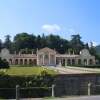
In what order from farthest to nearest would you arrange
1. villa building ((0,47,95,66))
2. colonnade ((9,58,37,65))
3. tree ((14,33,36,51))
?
tree ((14,33,36,51)), colonnade ((9,58,37,65)), villa building ((0,47,95,66))

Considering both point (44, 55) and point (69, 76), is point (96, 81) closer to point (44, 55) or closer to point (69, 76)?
point (69, 76)

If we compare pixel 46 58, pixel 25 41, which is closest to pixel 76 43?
pixel 25 41

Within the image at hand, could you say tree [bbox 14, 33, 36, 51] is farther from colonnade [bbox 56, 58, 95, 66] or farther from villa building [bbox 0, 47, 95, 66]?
colonnade [bbox 56, 58, 95, 66]

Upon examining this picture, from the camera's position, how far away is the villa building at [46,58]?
15038cm

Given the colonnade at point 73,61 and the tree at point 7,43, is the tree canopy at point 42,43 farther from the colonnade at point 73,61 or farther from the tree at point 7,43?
the colonnade at point 73,61

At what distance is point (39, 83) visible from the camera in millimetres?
22125

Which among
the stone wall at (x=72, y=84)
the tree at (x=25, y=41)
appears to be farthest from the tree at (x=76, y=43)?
the stone wall at (x=72, y=84)

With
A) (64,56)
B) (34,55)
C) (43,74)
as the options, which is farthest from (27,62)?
(43,74)

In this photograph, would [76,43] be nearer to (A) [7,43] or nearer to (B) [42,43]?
(B) [42,43]

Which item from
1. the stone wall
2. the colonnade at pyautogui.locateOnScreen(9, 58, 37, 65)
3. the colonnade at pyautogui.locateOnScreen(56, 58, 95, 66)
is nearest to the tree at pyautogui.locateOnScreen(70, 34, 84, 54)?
the colonnade at pyautogui.locateOnScreen(56, 58, 95, 66)

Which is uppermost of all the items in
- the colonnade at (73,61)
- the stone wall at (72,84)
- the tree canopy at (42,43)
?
the tree canopy at (42,43)

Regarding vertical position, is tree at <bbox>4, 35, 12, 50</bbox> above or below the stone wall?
above

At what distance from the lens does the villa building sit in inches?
5920

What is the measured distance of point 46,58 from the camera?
15212 cm
